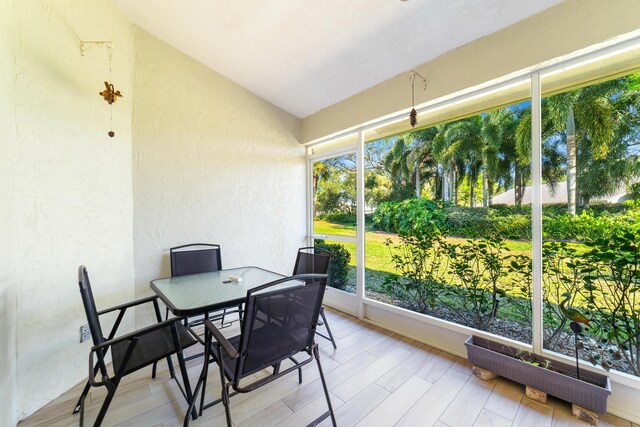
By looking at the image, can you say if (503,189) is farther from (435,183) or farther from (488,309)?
(488,309)

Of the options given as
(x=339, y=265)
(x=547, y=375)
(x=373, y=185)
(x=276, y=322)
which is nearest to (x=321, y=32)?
(x=373, y=185)

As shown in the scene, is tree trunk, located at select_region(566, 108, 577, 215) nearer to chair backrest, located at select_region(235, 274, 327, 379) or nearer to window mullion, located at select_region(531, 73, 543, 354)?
window mullion, located at select_region(531, 73, 543, 354)

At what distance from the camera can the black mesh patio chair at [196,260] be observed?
2.56 m

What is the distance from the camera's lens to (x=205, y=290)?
1.99 meters

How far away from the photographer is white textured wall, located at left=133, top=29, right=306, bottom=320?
254 centimetres

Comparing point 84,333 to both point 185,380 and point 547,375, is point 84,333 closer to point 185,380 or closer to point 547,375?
point 185,380

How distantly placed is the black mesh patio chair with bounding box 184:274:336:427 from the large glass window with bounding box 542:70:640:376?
1769 mm

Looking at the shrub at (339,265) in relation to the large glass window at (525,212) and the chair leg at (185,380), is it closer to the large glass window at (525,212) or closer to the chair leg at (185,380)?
the large glass window at (525,212)

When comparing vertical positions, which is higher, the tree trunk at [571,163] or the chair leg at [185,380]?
the tree trunk at [571,163]

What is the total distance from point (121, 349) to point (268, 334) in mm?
1086

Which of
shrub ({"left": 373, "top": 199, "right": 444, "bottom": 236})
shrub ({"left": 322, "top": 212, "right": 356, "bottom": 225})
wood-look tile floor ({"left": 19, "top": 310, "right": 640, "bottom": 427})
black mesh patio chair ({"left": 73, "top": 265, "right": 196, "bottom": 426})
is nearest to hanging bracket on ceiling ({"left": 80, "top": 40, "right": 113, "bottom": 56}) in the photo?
black mesh patio chair ({"left": 73, "top": 265, "right": 196, "bottom": 426})

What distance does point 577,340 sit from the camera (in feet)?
5.77

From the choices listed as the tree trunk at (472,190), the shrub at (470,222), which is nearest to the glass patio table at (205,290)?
the shrub at (470,222)

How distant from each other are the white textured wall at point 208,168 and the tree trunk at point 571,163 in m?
2.86
